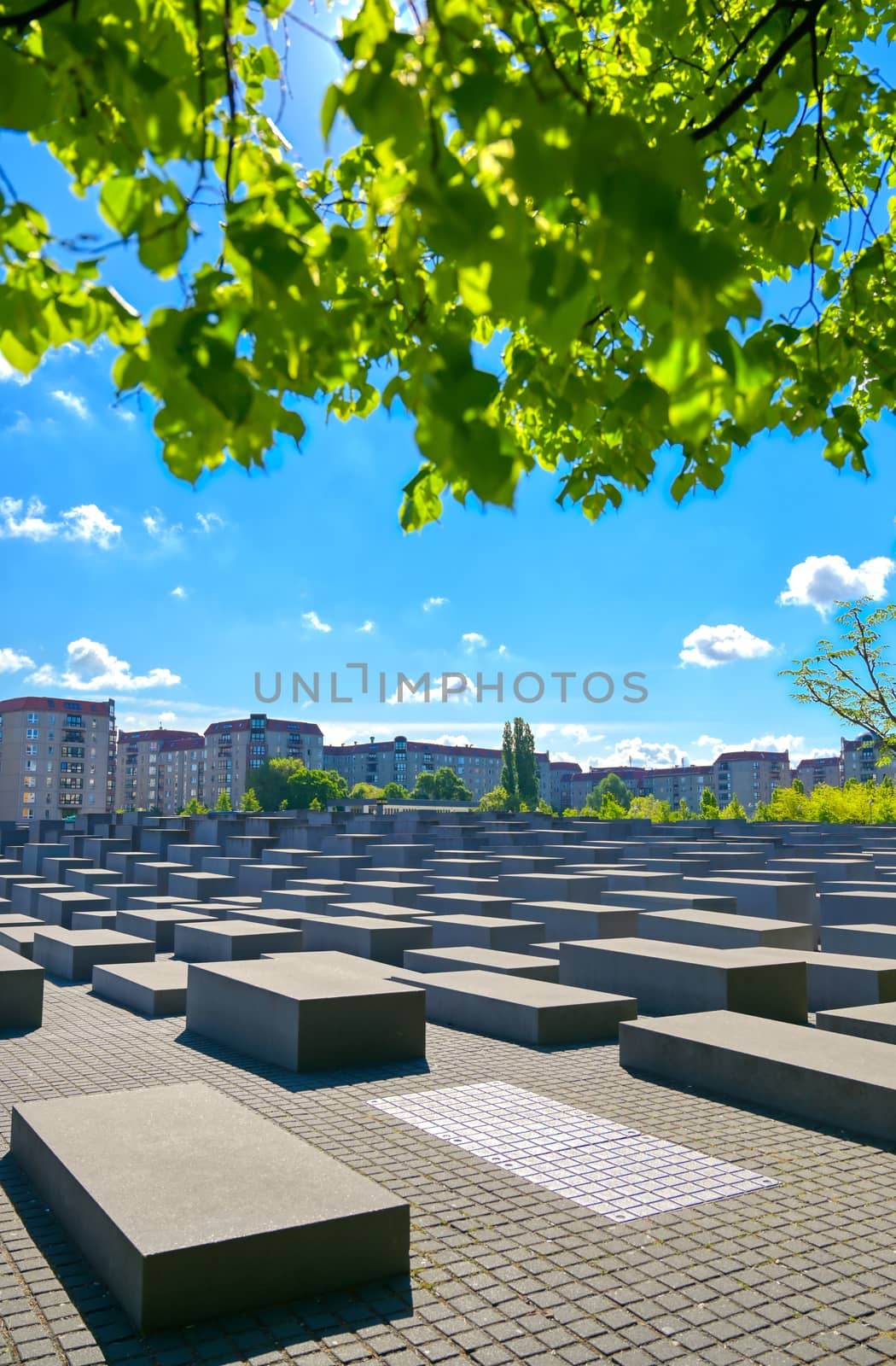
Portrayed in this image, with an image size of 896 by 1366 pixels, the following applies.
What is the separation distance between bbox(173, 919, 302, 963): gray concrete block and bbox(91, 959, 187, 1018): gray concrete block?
1.87ft

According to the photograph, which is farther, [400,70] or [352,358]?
[352,358]

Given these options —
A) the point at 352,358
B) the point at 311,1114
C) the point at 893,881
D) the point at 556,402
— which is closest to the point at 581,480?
the point at 556,402

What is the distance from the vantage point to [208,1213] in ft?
16.2

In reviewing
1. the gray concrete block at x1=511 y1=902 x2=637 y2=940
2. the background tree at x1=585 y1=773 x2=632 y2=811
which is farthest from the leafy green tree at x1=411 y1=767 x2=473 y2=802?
the gray concrete block at x1=511 y1=902 x2=637 y2=940

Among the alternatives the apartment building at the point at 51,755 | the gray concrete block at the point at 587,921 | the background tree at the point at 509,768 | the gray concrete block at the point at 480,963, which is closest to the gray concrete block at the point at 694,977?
the gray concrete block at the point at 480,963

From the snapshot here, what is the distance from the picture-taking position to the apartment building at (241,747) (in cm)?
17025

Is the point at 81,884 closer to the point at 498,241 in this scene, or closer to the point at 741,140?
the point at 741,140

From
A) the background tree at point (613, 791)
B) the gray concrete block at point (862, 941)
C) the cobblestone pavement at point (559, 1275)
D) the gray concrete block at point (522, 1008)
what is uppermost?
the background tree at point (613, 791)

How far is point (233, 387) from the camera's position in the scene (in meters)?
2.94

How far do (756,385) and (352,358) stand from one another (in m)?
1.60

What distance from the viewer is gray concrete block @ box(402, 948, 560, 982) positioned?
1280 cm

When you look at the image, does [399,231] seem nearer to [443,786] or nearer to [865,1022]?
[865,1022]

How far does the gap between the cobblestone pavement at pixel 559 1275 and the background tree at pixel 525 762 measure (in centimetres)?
10337

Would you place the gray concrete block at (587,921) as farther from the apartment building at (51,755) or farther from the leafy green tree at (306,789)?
the apartment building at (51,755)
